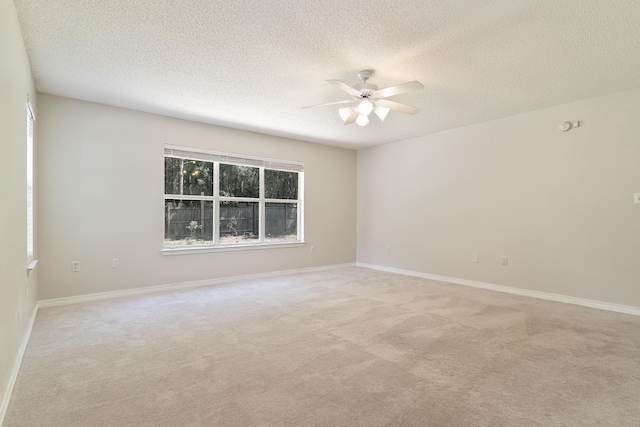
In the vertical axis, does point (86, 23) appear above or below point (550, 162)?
above

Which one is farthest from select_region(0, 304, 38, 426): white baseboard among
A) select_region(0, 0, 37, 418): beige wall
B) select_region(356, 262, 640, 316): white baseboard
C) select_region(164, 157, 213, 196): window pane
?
select_region(356, 262, 640, 316): white baseboard

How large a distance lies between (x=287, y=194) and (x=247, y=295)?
2259 millimetres

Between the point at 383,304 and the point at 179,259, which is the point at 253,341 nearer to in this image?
the point at 383,304

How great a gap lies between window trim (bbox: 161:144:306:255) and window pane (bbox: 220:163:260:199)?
2.7 inches

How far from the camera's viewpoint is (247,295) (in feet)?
13.5

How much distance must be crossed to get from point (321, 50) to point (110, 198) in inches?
125

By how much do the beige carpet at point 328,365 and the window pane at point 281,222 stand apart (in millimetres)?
2006

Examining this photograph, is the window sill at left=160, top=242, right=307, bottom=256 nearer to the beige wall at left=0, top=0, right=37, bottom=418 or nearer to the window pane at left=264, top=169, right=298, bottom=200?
the window pane at left=264, top=169, right=298, bottom=200

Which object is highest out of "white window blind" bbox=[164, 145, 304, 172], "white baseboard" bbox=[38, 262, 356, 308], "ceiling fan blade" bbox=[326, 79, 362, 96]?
"ceiling fan blade" bbox=[326, 79, 362, 96]

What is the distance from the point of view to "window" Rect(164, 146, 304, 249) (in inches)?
183

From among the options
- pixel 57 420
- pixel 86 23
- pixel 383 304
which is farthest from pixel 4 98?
pixel 383 304

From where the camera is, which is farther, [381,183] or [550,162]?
[381,183]

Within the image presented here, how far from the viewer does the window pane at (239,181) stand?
5.11 meters

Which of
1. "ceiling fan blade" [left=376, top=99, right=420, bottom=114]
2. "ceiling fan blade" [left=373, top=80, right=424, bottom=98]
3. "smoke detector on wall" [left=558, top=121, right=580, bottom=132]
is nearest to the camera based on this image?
"ceiling fan blade" [left=373, top=80, right=424, bottom=98]
